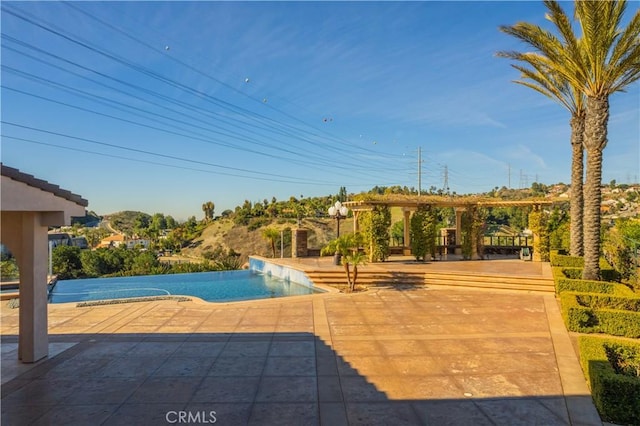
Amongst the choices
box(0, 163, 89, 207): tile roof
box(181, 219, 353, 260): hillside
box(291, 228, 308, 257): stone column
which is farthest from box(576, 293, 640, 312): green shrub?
box(181, 219, 353, 260): hillside

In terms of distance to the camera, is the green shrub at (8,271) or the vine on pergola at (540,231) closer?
the green shrub at (8,271)

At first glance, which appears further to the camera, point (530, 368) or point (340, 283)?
point (340, 283)

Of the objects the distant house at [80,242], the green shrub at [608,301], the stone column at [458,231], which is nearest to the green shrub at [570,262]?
the green shrub at [608,301]

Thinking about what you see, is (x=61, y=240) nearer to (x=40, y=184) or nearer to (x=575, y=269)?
(x=40, y=184)

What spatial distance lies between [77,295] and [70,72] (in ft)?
29.8

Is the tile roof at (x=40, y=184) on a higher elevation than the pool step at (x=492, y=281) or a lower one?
higher

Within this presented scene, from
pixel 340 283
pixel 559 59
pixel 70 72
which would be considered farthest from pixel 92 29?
pixel 559 59

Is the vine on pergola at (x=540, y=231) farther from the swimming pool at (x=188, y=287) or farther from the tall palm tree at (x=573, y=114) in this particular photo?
the swimming pool at (x=188, y=287)

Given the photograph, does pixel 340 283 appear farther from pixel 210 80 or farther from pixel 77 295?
pixel 210 80

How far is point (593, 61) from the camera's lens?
11.2 m

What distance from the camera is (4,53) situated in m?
12.0

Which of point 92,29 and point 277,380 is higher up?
point 92,29

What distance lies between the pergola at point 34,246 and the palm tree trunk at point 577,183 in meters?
17.6

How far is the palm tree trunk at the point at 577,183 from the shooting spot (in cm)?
1495
